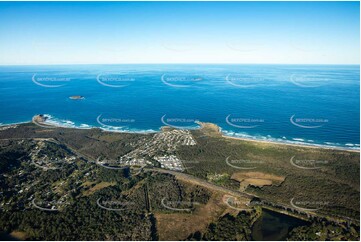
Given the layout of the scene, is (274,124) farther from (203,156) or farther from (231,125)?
(203,156)

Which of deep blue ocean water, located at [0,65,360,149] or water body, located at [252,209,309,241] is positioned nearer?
water body, located at [252,209,309,241]

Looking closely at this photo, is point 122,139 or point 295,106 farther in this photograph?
point 295,106

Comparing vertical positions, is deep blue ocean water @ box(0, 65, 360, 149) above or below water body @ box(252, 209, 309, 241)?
above

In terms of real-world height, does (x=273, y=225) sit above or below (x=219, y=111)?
below

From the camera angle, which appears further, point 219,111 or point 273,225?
point 219,111

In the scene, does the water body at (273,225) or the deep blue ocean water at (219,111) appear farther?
the deep blue ocean water at (219,111)

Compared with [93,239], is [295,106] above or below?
above

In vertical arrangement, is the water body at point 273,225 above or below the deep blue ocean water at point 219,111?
below

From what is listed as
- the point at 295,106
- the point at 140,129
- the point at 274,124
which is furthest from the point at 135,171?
the point at 295,106
